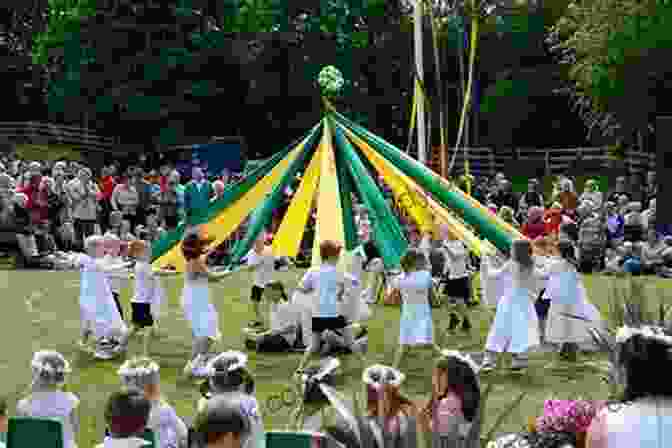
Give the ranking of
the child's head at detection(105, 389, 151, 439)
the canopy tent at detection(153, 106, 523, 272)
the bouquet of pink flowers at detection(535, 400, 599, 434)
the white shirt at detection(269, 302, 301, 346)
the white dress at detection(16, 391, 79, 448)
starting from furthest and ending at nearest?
the white shirt at detection(269, 302, 301, 346) → the canopy tent at detection(153, 106, 523, 272) → the white dress at detection(16, 391, 79, 448) → the child's head at detection(105, 389, 151, 439) → the bouquet of pink flowers at detection(535, 400, 599, 434)

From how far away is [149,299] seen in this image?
473 inches

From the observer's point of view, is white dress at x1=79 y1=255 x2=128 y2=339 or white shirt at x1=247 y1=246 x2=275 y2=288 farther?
white shirt at x1=247 y1=246 x2=275 y2=288

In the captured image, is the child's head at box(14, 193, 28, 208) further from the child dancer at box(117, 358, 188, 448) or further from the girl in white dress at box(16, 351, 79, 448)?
the child dancer at box(117, 358, 188, 448)

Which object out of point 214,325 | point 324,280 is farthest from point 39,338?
point 324,280

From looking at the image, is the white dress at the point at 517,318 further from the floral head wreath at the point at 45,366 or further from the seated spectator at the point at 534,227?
the floral head wreath at the point at 45,366

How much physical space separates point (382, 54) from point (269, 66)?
3732 mm

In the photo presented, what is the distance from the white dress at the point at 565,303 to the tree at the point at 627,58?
16165 millimetres

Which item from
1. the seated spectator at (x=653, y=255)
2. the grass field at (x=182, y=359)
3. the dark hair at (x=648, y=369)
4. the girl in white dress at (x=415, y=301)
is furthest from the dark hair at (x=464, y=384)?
the seated spectator at (x=653, y=255)

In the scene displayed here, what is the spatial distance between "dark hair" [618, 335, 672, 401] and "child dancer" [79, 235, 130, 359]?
8.19 m

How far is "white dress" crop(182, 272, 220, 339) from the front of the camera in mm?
10969

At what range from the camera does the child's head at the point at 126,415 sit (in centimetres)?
551

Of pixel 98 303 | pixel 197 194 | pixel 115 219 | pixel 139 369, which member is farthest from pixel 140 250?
pixel 197 194

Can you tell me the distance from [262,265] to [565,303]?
11.8 feet

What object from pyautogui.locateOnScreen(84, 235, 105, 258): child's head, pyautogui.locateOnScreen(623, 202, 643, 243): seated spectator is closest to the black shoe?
pyautogui.locateOnScreen(84, 235, 105, 258): child's head
